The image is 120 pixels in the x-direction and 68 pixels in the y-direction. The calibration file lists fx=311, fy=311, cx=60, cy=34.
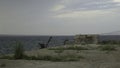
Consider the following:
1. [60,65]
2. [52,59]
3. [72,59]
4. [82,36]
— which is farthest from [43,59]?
[82,36]

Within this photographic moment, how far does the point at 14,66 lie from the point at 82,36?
22.2m

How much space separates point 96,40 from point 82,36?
67.3 inches

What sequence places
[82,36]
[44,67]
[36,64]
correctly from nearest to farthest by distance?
[44,67], [36,64], [82,36]

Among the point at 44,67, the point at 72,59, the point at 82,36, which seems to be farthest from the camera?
the point at 82,36

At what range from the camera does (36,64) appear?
49.5ft

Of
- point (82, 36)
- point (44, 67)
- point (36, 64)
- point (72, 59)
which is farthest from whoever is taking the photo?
point (82, 36)

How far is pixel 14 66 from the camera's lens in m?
14.6

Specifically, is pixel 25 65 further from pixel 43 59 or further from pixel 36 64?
pixel 43 59

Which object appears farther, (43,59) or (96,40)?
(96,40)

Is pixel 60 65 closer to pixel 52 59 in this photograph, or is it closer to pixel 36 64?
pixel 36 64

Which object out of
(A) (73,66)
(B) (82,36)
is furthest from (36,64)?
(B) (82,36)

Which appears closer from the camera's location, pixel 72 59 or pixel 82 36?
pixel 72 59

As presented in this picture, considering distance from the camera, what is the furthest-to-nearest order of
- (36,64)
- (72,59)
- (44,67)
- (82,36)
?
(82,36), (72,59), (36,64), (44,67)

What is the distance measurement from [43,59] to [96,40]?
19.8 m
